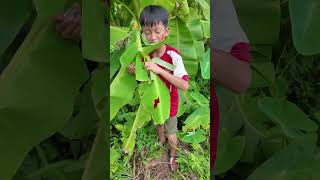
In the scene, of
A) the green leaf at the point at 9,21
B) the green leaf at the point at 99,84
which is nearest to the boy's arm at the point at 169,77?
the green leaf at the point at 99,84

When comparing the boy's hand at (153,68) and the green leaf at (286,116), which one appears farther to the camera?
the green leaf at (286,116)

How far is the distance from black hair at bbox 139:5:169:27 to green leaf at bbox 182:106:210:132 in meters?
0.09

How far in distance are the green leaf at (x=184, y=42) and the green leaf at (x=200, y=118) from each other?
4cm

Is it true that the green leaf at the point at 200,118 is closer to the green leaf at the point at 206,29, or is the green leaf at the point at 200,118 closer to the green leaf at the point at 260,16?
the green leaf at the point at 206,29

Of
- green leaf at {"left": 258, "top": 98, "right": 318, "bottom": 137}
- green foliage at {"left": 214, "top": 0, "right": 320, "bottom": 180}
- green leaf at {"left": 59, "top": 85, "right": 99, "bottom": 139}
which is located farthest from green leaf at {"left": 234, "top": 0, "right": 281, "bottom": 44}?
green leaf at {"left": 59, "top": 85, "right": 99, "bottom": 139}

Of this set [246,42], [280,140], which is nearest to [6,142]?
[246,42]

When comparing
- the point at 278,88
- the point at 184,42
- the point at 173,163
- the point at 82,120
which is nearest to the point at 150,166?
the point at 173,163

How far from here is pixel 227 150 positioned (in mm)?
831

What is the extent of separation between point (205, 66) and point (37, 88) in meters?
0.21

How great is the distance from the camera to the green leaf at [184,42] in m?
0.55

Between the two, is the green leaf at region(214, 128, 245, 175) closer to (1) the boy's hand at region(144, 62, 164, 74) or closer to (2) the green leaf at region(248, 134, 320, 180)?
(2) the green leaf at region(248, 134, 320, 180)

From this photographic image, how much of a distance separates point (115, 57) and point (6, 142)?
7.5 inches

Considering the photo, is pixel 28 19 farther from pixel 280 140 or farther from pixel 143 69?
pixel 280 140

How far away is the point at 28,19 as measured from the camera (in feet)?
2.62
